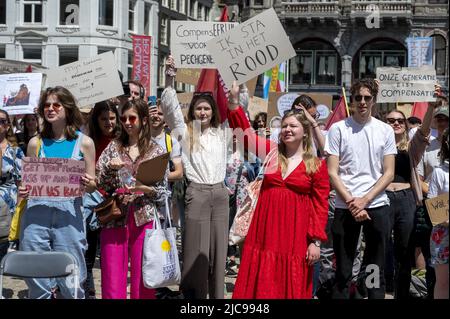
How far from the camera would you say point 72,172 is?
6.21 m

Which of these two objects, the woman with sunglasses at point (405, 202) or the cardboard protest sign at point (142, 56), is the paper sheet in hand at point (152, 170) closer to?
the woman with sunglasses at point (405, 202)

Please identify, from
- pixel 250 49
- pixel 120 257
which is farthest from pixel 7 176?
pixel 250 49

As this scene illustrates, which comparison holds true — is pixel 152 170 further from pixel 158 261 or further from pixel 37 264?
pixel 37 264

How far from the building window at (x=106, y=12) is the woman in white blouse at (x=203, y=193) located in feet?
21.3

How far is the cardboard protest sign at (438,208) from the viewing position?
18.9 ft

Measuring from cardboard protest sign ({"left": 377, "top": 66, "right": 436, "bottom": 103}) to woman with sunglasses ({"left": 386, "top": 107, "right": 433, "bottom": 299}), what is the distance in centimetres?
124

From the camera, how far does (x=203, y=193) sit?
23.8 ft

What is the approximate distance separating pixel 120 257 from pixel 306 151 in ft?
5.50

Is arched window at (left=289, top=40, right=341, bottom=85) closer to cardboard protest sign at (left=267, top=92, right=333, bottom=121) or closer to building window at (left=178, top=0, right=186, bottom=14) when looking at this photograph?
building window at (left=178, top=0, right=186, bottom=14)

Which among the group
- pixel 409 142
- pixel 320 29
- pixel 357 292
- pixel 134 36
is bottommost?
pixel 357 292

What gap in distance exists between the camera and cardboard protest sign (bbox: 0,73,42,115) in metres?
10.3

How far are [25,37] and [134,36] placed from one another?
3.51 metres

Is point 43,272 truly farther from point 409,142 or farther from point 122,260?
point 409,142
